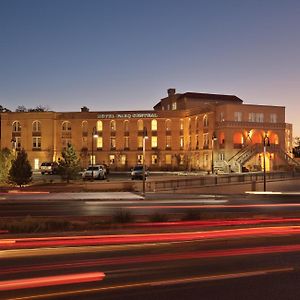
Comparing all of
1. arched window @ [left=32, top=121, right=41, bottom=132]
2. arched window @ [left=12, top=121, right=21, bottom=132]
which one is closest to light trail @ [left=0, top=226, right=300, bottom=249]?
arched window @ [left=32, top=121, right=41, bottom=132]

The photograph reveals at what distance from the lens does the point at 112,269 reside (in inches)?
418

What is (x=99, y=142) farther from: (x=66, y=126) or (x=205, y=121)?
(x=205, y=121)

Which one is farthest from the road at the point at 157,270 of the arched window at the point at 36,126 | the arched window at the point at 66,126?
the arched window at the point at 36,126

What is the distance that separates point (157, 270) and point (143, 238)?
3.93 m

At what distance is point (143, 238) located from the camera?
1448 centimetres

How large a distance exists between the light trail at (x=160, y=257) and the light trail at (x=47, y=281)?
1.00 metres

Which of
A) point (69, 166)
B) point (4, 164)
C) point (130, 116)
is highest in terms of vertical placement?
point (130, 116)

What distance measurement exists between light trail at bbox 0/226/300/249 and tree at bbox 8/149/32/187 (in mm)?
30150

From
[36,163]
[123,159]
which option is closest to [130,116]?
[123,159]

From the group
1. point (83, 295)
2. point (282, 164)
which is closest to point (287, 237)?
point (83, 295)

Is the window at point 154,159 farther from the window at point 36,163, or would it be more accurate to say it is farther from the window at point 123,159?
the window at point 36,163

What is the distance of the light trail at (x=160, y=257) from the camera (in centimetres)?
1056

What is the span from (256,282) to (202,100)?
89678 millimetres

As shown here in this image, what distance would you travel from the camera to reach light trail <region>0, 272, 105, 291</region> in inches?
346
